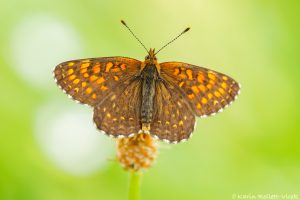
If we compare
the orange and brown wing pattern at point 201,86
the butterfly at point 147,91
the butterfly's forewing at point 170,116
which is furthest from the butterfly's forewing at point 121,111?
the orange and brown wing pattern at point 201,86

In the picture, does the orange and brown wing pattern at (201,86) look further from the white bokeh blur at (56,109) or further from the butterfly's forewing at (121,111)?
the white bokeh blur at (56,109)

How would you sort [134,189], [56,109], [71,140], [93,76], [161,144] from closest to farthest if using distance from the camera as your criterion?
[134,189] → [161,144] → [93,76] → [71,140] → [56,109]

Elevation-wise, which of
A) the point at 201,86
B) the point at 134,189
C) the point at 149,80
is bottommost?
the point at 134,189

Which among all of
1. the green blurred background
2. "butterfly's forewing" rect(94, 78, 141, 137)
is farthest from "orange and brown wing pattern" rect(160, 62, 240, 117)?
the green blurred background

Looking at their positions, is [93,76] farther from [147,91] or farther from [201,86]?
[201,86]

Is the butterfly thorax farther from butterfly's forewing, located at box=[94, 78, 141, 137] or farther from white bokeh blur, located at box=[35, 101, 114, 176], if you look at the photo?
white bokeh blur, located at box=[35, 101, 114, 176]

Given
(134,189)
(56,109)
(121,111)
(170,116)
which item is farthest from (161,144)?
(56,109)

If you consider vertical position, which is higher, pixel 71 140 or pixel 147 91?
pixel 147 91
